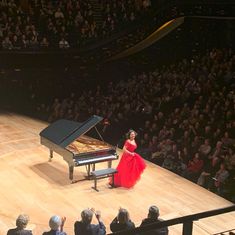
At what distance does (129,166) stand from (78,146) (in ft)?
3.26

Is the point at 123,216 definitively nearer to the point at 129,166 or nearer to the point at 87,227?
the point at 87,227

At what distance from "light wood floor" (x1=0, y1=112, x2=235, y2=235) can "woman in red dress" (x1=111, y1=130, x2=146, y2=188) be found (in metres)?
0.18

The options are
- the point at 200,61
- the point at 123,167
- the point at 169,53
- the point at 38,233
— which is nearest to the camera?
the point at 38,233

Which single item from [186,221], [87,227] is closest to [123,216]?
[87,227]

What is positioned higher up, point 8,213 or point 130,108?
point 130,108

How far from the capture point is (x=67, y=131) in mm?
8883

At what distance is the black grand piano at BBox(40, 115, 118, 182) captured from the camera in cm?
838

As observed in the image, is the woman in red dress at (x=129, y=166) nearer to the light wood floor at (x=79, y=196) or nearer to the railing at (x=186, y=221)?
the light wood floor at (x=79, y=196)

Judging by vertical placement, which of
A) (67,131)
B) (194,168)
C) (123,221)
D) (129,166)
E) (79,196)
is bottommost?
(79,196)

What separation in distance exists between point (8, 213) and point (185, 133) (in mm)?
4050

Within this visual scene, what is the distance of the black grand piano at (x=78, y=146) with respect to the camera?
8375mm

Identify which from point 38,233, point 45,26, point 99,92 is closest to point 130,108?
point 99,92

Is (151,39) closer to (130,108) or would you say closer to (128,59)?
(128,59)

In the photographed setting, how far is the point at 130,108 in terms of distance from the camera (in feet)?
41.3
